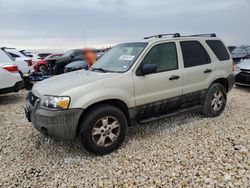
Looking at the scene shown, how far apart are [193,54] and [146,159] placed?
7.93 ft

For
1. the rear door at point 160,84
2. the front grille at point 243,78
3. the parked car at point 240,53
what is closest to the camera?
the rear door at point 160,84

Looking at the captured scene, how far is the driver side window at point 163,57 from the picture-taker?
4.34m

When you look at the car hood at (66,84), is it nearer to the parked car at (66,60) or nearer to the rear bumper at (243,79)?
the rear bumper at (243,79)

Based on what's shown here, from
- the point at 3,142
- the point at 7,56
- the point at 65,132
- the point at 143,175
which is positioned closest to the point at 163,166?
the point at 143,175

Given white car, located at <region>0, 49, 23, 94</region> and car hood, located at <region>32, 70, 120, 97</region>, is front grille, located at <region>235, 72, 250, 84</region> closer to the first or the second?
car hood, located at <region>32, 70, 120, 97</region>

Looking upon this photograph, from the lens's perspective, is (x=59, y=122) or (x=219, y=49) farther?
(x=219, y=49)

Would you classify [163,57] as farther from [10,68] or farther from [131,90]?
[10,68]

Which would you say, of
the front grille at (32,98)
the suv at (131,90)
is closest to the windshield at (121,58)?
the suv at (131,90)

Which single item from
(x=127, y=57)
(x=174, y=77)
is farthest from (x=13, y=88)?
(x=174, y=77)

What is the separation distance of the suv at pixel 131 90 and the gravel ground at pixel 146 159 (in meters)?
0.35

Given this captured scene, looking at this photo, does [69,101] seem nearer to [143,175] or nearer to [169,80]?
[143,175]

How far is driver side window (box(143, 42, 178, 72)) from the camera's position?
4.34 meters

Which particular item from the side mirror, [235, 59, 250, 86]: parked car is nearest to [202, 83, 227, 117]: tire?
the side mirror

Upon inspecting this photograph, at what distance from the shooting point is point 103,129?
3.75 meters
